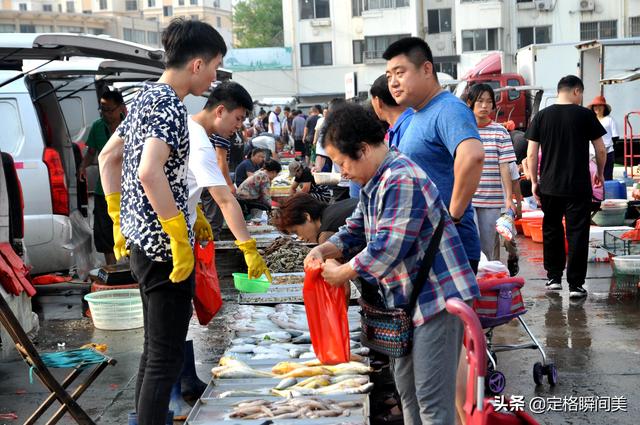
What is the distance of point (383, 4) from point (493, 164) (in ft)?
167

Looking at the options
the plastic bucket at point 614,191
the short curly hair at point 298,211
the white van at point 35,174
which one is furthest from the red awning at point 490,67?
the short curly hair at point 298,211

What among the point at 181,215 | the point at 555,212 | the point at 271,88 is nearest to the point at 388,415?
the point at 181,215

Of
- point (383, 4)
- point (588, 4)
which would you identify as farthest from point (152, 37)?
point (588, 4)

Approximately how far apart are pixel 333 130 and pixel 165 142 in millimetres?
840

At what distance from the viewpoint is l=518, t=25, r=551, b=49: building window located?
162ft

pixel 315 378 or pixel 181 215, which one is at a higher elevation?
pixel 181 215

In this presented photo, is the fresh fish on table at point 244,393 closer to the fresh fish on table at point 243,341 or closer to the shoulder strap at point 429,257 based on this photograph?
the fresh fish on table at point 243,341

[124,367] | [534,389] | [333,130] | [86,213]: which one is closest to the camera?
[333,130]

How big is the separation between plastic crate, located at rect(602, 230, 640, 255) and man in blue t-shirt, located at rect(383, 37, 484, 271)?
5.13 m

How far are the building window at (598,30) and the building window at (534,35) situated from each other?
6.12 ft

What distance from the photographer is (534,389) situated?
6023mm

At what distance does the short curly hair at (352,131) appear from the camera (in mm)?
3812

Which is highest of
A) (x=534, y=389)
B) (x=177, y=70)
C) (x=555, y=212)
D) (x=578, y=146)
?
(x=177, y=70)

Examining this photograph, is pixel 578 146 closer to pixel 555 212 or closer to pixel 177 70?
pixel 555 212
